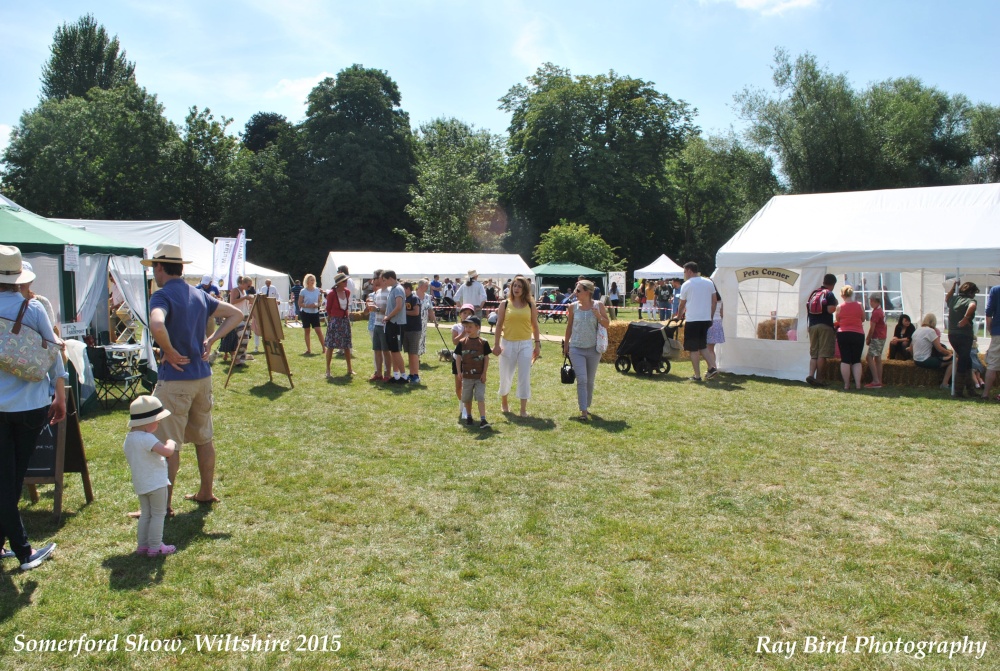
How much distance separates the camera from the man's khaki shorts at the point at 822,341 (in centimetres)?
1062

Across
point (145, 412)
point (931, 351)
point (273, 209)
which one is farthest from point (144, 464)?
point (273, 209)

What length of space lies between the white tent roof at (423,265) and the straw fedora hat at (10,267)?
2322 centimetres

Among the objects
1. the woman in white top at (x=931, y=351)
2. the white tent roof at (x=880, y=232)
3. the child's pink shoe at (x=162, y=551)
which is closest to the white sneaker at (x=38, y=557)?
the child's pink shoe at (x=162, y=551)

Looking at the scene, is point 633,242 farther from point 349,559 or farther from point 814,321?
point 349,559

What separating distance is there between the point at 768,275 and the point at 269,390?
8.32m

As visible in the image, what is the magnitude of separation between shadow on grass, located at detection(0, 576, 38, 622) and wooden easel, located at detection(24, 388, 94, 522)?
35.8 inches

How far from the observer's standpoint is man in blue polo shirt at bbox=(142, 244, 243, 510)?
4.30 m

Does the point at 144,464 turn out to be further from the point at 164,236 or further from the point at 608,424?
the point at 164,236

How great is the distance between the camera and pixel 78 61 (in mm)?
59031

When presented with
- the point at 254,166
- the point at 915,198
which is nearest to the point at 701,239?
the point at 254,166

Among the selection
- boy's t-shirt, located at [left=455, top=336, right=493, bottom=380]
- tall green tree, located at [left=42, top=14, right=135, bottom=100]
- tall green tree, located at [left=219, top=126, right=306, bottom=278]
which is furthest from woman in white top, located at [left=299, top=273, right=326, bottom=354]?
tall green tree, located at [left=42, top=14, right=135, bottom=100]

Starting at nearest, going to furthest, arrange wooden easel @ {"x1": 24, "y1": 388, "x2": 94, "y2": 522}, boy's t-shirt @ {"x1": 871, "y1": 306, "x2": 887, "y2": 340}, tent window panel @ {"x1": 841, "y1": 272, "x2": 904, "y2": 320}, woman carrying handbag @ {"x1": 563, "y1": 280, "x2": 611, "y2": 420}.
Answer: wooden easel @ {"x1": 24, "y1": 388, "x2": 94, "y2": 522} → woman carrying handbag @ {"x1": 563, "y1": 280, "x2": 611, "y2": 420} → boy's t-shirt @ {"x1": 871, "y1": 306, "x2": 887, "y2": 340} → tent window panel @ {"x1": 841, "y1": 272, "x2": 904, "y2": 320}

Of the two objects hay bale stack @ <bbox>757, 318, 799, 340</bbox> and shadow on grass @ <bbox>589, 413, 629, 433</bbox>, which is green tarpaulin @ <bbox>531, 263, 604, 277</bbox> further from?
shadow on grass @ <bbox>589, 413, 629, 433</bbox>

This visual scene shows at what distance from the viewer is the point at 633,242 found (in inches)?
1876
